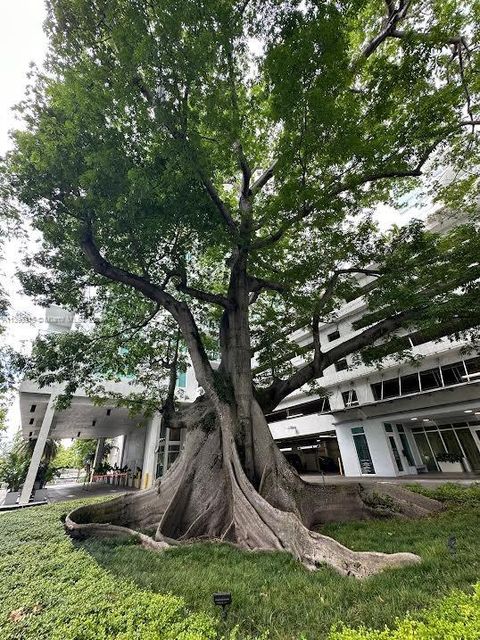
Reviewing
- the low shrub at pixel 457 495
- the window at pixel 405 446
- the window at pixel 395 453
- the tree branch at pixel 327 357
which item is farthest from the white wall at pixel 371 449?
the tree branch at pixel 327 357

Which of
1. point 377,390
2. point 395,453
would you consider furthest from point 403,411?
point 395,453

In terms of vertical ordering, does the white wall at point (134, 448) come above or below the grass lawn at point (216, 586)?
above

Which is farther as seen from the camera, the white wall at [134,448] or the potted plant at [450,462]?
the white wall at [134,448]

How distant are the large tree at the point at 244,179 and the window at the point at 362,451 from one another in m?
12.2

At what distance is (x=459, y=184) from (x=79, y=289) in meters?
11.4

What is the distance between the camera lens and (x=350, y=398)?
65.1ft

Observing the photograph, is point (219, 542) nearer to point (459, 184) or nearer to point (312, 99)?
point (312, 99)

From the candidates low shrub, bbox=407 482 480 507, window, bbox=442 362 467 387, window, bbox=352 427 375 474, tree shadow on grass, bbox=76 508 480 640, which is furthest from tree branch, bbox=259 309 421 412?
window, bbox=352 427 375 474

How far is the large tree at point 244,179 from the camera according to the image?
227 inches

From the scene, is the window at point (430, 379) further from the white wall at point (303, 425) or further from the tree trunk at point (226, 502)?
the tree trunk at point (226, 502)

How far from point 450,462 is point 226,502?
52.1ft

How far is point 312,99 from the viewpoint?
571 cm

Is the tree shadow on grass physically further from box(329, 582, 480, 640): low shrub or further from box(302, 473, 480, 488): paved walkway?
box(302, 473, 480, 488): paved walkway

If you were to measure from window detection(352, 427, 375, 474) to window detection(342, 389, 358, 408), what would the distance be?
1.57 meters
